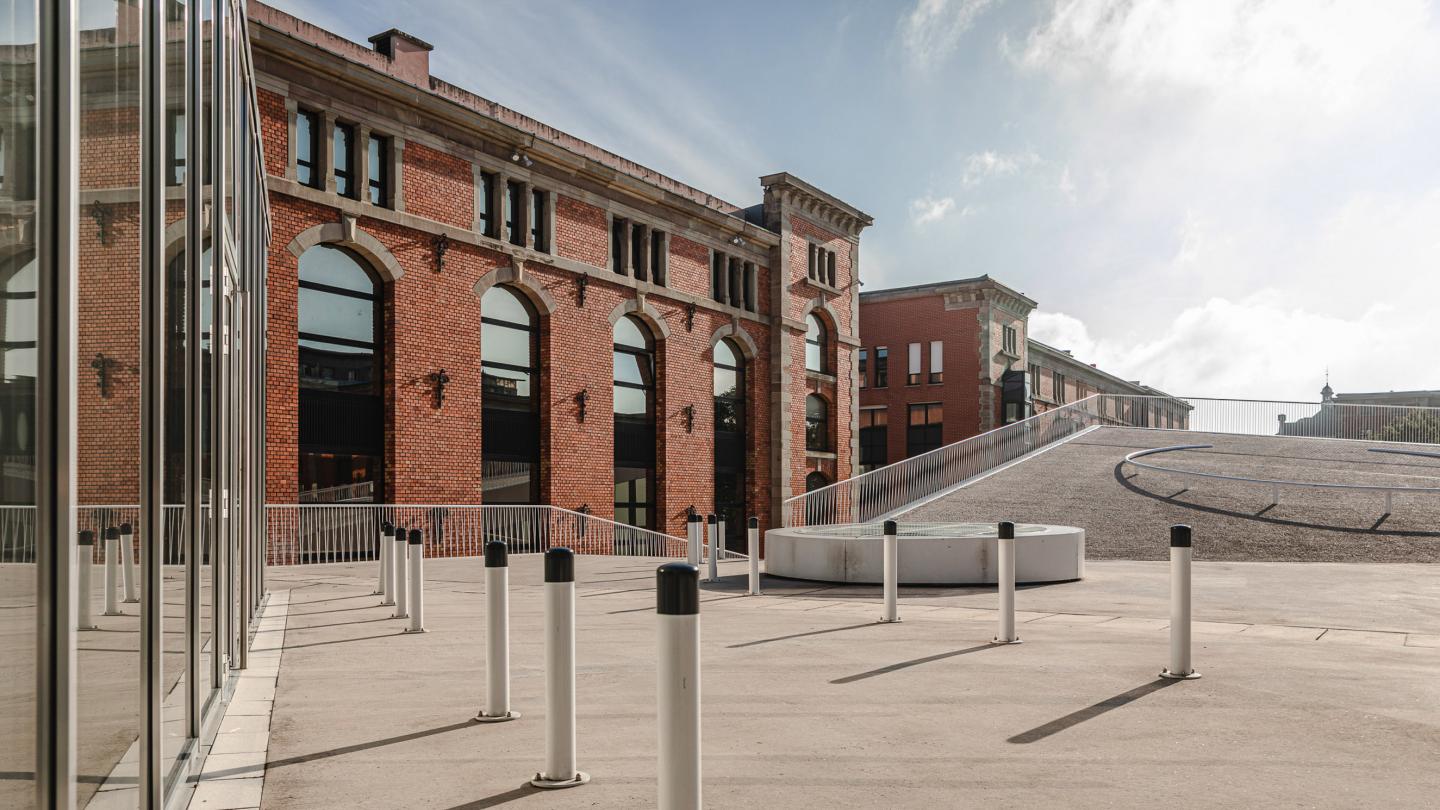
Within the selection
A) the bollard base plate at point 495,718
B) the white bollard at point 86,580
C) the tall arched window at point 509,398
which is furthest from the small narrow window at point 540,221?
the white bollard at point 86,580

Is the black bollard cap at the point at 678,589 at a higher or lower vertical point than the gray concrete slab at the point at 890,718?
higher

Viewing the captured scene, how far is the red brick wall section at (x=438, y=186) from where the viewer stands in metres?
22.4

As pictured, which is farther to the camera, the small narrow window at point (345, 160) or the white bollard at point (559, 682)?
the small narrow window at point (345, 160)

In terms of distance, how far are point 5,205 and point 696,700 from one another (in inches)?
87.3

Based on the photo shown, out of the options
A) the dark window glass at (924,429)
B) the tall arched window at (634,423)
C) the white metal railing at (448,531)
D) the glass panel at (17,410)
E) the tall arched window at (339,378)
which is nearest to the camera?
the glass panel at (17,410)

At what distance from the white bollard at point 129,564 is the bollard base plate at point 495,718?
8.38 ft

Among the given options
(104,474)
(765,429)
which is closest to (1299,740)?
(104,474)

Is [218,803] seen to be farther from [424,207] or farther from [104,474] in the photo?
[424,207]

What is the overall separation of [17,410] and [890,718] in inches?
174

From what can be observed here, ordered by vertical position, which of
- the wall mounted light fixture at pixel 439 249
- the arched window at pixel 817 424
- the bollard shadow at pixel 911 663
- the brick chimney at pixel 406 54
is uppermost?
the brick chimney at pixel 406 54

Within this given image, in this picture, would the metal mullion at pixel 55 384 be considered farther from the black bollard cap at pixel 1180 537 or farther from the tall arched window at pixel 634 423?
the tall arched window at pixel 634 423

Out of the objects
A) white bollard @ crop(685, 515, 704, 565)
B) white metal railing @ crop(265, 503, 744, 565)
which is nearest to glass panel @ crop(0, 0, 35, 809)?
white bollard @ crop(685, 515, 704, 565)

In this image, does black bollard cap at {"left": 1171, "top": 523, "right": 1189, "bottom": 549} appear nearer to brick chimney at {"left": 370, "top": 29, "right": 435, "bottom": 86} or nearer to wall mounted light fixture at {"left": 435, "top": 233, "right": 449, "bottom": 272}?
wall mounted light fixture at {"left": 435, "top": 233, "right": 449, "bottom": 272}

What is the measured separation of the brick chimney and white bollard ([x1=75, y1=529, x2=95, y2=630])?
76.8 ft
